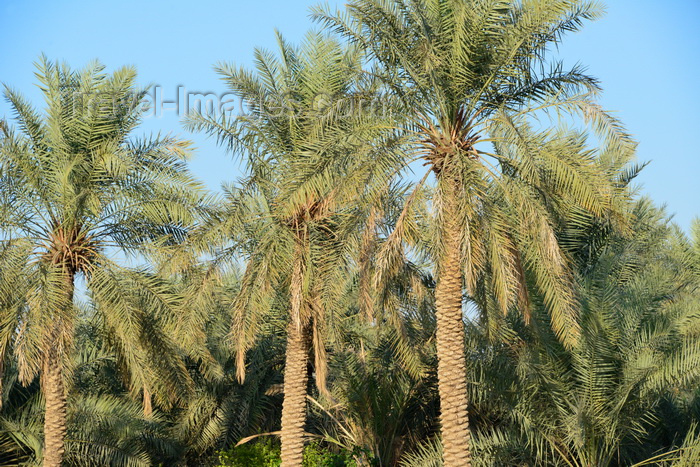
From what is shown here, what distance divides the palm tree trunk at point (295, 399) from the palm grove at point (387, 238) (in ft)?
0.12

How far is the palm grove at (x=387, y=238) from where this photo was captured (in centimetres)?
1254

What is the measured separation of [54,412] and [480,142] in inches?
359

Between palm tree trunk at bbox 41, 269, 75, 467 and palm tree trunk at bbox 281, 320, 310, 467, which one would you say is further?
palm tree trunk at bbox 281, 320, 310, 467

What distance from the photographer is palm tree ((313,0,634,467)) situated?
12086 mm

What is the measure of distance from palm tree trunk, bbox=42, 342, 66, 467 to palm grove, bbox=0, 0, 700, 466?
41 millimetres

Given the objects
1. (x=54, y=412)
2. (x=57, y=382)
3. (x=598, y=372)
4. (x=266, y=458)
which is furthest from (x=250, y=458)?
(x=598, y=372)

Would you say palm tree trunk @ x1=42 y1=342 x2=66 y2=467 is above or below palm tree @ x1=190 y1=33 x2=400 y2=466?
below

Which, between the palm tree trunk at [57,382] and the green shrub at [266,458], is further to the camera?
the green shrub at [266,458]

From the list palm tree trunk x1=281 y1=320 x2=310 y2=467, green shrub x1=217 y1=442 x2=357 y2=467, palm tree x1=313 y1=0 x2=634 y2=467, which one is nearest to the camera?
palm tree x1=313 y1=0 x2=634 y2=467

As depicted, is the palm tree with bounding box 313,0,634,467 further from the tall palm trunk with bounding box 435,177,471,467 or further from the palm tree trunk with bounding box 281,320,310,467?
the palm tree trunk with bounding box 281,320,310,467

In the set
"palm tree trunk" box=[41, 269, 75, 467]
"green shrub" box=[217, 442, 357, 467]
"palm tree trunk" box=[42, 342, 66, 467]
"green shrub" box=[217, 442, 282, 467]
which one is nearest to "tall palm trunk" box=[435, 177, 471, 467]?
"palm tree trunk" box=[41, 269, 75, 467]

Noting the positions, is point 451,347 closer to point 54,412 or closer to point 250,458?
point 54,412

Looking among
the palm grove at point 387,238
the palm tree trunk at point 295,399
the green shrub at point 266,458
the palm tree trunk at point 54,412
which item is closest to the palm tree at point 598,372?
the palm grove at point 387,238

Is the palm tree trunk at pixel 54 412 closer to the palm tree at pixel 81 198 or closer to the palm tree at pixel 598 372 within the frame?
the palm tree at pixel 81 198
